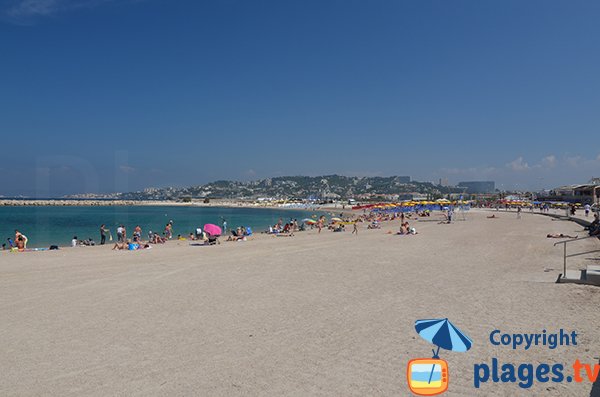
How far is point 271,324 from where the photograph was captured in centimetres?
665

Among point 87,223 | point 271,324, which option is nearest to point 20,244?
point 271,324

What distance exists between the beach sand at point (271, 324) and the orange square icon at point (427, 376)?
0.38 feet

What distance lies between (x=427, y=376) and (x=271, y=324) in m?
2.83

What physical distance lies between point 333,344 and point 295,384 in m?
1.32

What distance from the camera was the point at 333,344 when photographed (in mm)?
5688

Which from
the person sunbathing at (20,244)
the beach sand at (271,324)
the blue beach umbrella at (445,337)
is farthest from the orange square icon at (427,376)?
the person sunbathing at (20,244)

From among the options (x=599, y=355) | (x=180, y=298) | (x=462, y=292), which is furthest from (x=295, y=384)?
(x=462, y=292)

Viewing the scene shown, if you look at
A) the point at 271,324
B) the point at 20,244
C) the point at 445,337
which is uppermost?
the point at 445,337

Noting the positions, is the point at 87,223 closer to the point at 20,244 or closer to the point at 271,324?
the point at 20,244

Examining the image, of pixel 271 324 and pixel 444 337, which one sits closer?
pixel 444 337

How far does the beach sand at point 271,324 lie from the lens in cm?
460

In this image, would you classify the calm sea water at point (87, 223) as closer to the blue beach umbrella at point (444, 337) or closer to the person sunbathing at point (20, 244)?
the person sunbathing at point (20, 244)

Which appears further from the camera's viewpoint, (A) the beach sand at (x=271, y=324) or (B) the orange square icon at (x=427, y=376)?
(A) the beach sand at (x=271, y=324)

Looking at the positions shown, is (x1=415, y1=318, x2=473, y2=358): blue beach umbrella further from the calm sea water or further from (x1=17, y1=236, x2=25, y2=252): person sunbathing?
the calm sea water
